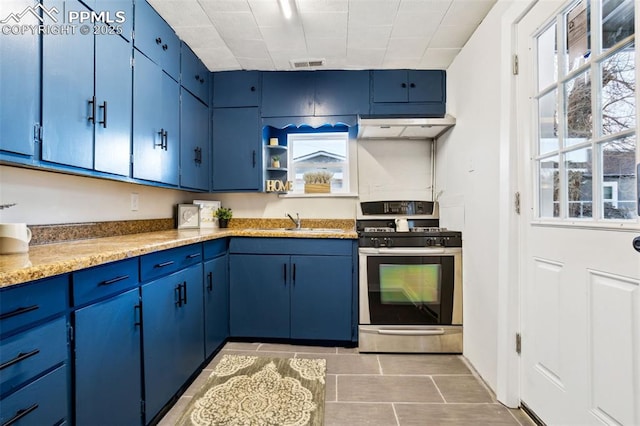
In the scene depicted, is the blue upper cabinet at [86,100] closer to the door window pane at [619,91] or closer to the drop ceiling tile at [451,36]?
the drop ceiling tile at [451,36]

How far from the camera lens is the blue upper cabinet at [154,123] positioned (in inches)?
71.8

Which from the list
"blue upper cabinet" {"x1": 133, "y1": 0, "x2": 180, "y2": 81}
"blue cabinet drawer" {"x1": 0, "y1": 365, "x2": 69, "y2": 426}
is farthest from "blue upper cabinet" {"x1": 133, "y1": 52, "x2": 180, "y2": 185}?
"blue cabinet drawer" {"x1": 0, "y1": 365, "x2": 69, "y2": 426}

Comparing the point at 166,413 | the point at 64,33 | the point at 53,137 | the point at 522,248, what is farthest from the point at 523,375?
the point at 64,33

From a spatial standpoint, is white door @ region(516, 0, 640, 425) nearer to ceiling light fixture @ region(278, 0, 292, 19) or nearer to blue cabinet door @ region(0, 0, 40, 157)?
ceiling light fixture @ region(278, 0, 292, 19)

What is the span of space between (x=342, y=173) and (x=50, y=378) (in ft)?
8.65

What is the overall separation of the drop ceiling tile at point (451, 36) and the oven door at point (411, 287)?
163 centimetres

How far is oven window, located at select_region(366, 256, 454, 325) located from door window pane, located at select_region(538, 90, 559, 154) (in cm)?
113

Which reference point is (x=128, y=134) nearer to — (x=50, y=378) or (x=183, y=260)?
(x=183, y=260)

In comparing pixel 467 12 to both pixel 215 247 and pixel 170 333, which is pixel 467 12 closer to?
pixel 215 247

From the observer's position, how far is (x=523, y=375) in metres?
1.63

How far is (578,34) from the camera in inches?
50.0

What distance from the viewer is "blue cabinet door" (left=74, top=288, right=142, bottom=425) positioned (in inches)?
42.6

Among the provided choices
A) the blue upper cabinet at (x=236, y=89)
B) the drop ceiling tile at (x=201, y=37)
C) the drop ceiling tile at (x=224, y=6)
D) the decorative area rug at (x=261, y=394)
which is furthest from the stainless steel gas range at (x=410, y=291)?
the drop ceiling tile at (x=201, y=37)

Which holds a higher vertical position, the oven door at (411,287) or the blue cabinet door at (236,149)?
the blue cabinet door at (236,149)
